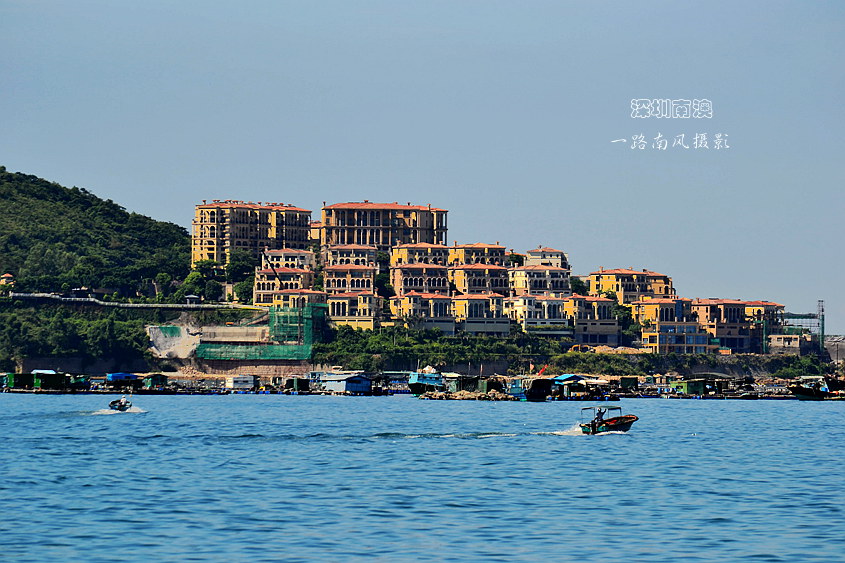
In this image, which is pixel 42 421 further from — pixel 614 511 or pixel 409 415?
pixel 614 511

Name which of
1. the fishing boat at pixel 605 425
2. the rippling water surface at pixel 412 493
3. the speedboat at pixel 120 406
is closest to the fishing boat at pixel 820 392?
the rippling water surface at pixel 412 493

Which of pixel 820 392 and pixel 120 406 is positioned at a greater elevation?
pixel 820 392

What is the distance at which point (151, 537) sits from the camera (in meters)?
45.5

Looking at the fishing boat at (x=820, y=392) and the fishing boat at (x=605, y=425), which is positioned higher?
the fishing boat at (x=820, y=392)

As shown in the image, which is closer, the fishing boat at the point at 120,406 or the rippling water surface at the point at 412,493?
the rippling water surface at the point at 412,493

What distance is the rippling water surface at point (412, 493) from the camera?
44.3 m

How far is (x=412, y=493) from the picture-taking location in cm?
5738

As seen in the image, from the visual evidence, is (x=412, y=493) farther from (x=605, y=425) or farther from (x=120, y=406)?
(x=120, y=406)

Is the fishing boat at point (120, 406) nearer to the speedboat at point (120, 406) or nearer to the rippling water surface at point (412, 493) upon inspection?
the speedboat at point (120, 406)

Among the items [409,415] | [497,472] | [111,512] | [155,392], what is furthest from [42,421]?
[155,392]

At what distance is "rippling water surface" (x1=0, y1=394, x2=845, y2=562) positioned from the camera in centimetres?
4431

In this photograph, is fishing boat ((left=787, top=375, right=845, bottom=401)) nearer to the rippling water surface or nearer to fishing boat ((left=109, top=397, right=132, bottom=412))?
the rippling water surface

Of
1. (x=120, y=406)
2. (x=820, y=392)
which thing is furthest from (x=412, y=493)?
(x=820, y=392)

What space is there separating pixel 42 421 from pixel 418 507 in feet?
180
